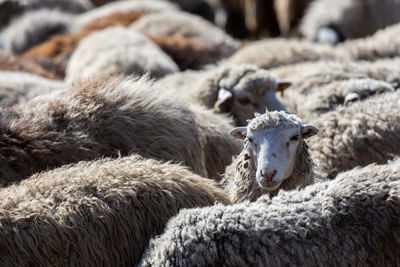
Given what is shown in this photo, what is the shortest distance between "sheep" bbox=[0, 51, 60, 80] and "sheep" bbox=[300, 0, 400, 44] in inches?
168

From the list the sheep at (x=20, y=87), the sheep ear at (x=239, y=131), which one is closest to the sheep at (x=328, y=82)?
the sheep ear at (x=239, y=131)

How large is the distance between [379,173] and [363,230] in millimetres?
320

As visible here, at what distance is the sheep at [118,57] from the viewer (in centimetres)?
709

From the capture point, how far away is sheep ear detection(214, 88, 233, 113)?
18.9ft

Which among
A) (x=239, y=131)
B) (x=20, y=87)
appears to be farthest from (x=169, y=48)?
(x=239, y=131)

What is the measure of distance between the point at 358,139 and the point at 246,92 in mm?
1128

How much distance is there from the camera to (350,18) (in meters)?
11.1

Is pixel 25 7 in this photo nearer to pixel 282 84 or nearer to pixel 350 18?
pixel 350 18

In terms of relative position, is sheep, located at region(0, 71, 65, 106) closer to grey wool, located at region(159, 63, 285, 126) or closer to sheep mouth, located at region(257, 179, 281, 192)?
grey wool, located at region(159, 63, 285, 126)

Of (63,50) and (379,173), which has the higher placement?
(379,173)

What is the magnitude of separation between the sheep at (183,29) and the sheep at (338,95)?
360 cm

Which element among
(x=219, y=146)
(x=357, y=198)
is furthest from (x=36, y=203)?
(x=219, y=146)

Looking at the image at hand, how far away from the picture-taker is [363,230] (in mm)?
3084

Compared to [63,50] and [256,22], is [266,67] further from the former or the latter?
[256,22]
